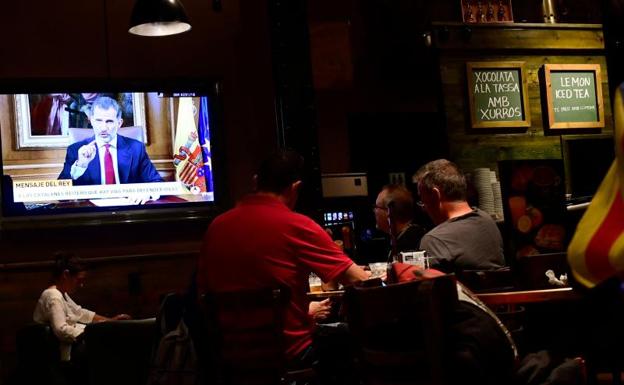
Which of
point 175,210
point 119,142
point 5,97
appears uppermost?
point 5,97

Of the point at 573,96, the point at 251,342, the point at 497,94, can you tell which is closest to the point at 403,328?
the point at 251,342

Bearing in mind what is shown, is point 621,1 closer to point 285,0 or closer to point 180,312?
point 180,312

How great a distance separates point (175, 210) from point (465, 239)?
3673mm

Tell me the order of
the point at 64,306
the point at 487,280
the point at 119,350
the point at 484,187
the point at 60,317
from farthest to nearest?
the point at 484,187 < the point at 64,306 < the point at 60,317 < the point at 119,350 < the point at 487,280

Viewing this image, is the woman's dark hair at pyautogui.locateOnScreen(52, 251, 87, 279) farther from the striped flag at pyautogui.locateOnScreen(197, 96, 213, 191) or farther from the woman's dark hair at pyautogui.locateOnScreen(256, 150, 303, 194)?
the woman's dark hair at pyautogui.locateOnScreen(256, 150, 303, 194)

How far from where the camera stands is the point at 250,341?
2986 millimetres

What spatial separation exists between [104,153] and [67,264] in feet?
3.23

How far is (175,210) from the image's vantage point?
6.98 metres

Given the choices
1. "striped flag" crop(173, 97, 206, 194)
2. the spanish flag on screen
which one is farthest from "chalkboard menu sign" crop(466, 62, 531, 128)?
the spanish flag on screen

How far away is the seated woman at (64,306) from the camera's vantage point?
6.28 metres

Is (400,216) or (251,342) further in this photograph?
(400,216)

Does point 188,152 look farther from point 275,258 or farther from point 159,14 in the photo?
point 275,258

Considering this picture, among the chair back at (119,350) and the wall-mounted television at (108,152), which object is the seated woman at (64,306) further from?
the chair back at (119,350)

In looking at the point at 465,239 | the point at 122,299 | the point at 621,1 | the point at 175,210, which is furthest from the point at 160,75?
the point at 621,1
